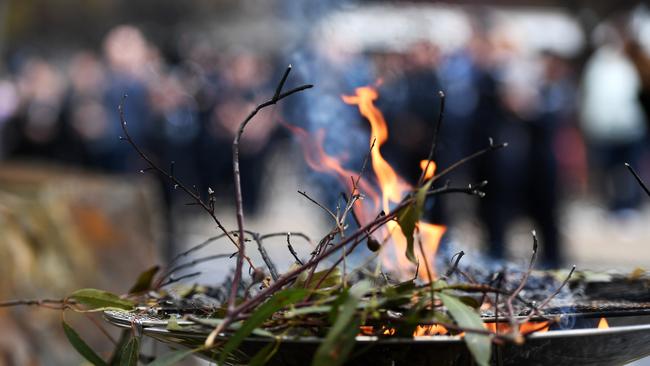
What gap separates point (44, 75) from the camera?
11.1 m

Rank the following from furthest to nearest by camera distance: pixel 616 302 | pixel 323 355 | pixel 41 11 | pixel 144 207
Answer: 1. pixel 41 11
2. pixel 144 207
3. pixel 616 302
4. pixel 323 355

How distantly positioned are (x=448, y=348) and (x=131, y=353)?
1.79 ft

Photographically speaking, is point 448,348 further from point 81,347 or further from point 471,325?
point 81,347

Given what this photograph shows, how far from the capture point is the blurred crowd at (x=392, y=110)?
7.50m

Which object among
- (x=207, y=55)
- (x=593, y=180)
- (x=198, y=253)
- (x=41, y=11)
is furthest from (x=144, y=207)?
(x=41, y=11)

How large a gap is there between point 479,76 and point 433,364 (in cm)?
662

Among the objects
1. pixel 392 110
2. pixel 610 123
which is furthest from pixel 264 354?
pixel 610 123

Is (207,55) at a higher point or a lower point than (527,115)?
higher

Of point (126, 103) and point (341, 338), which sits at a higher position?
point (126, 103)

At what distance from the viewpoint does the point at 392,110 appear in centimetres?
751

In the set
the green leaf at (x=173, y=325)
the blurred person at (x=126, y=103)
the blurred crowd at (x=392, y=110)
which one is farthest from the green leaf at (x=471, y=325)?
the blurred person at (x=126, y=103)

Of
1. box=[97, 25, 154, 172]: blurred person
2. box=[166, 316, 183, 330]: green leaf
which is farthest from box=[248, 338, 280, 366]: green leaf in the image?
box=[97, 25, 154, 172]: blurred person

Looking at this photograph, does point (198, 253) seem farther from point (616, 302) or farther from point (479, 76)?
point (616, 302)

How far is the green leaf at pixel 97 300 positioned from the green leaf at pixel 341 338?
0.52 meters
